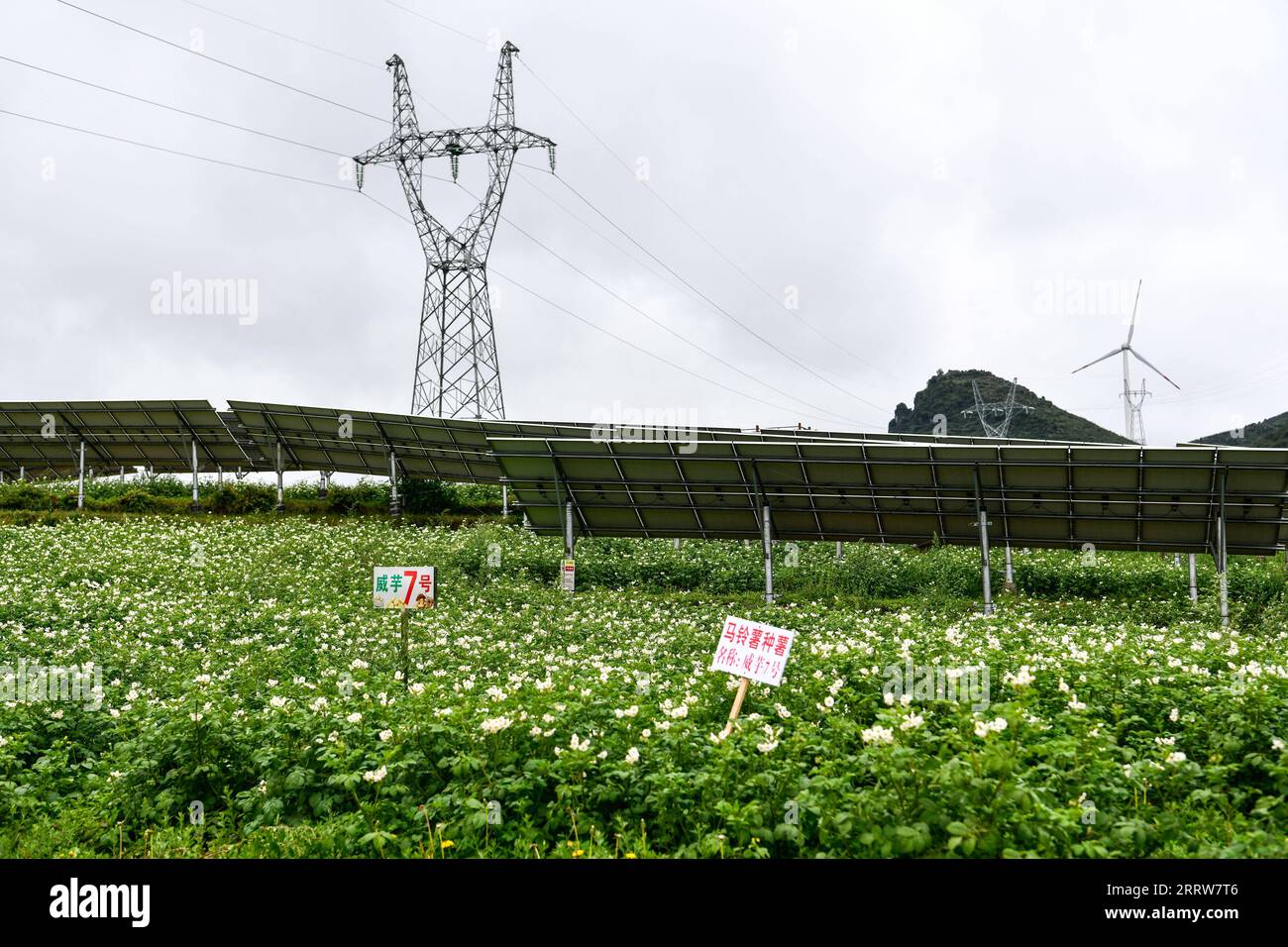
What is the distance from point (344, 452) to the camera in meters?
35.3

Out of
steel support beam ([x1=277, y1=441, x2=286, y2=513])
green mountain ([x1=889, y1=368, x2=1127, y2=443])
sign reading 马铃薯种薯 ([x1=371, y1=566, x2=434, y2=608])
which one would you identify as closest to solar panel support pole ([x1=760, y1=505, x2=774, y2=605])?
sign reading 马铃薯种薯 ([x1=371, y1=566, x2=434, y2=608])

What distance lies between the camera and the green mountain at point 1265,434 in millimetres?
66675

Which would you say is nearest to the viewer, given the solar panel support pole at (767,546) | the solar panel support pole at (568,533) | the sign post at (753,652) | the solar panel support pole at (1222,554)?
the sign post at (753,652)

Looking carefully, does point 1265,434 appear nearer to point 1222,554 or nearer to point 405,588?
point 1222,554

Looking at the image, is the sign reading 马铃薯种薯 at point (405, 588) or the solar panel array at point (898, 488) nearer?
the sign reading 马铃薯种薯 at point (405, 588)

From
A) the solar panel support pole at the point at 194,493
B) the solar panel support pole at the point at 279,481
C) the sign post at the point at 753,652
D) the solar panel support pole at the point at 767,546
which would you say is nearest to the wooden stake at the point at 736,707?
the sign post at the point at 753,652

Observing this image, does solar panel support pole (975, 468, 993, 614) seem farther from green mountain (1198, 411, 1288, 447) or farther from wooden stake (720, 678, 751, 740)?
green mountain (1198, 411, 1288, 447)

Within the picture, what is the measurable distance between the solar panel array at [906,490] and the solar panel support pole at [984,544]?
0.31m

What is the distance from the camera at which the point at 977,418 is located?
100m

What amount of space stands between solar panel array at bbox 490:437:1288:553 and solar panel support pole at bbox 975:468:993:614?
0.31 m

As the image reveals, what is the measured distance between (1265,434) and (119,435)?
8924 centimetres

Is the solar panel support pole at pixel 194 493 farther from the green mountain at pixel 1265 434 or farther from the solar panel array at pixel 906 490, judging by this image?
the green mountain at pixel 1265 434
